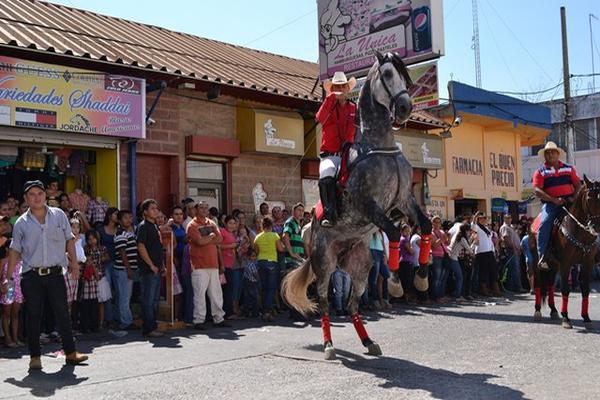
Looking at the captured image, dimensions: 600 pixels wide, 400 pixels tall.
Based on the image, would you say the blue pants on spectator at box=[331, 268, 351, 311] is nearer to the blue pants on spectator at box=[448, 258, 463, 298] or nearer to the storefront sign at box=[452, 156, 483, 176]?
the blue pants on spectator at box=[448, 258, 463, 298]

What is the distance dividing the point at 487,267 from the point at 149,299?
9408 mm

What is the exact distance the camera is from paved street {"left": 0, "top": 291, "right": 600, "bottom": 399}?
5793mm

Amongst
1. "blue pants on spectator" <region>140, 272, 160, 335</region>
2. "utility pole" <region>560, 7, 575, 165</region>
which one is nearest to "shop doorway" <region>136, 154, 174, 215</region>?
"blue pants on spectator" <region>140, 272, 160, 335</region>

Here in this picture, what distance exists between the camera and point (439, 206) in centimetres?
2209

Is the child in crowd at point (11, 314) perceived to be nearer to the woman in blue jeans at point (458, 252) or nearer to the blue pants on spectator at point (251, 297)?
the blue pants on spectator at point (251, 297)

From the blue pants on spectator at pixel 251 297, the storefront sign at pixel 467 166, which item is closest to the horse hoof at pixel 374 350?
the blue pants on spectator at pixel 251 297

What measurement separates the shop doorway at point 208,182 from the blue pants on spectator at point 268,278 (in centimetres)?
323

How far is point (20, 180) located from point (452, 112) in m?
14.2

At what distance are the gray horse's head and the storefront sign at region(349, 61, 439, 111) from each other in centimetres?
815

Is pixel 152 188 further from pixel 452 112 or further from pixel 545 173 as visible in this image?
pixel 452 112

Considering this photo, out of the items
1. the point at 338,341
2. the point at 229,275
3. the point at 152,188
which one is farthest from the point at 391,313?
the point at 152,188

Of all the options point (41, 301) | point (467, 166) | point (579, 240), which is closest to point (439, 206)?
point (467, 166)

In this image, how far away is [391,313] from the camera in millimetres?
12516

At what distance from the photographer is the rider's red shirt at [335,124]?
309 inches
